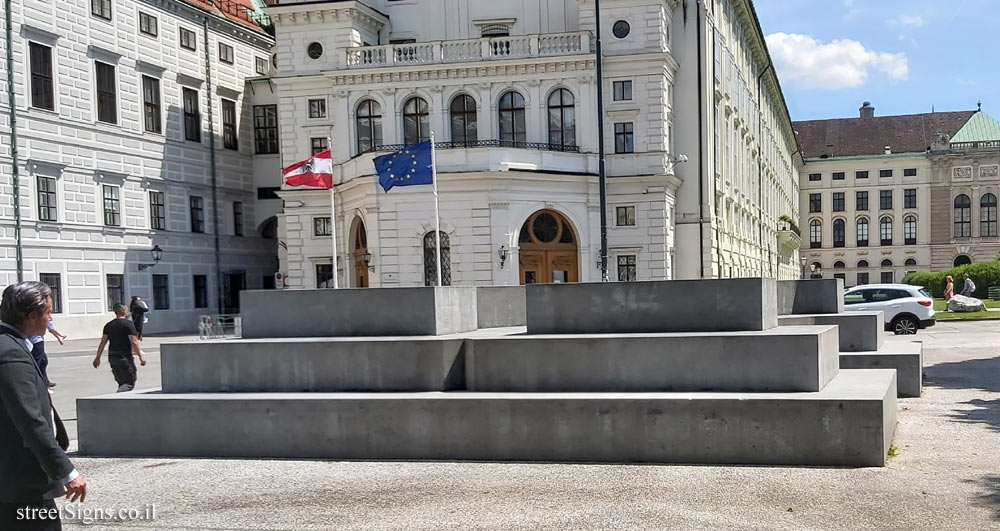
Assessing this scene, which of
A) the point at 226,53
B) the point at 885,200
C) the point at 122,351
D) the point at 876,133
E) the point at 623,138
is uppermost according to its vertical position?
the point at 876,133

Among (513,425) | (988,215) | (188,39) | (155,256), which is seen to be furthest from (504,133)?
(988,215)

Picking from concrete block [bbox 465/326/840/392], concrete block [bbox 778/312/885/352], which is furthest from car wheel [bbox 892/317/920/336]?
concrete block [bbox 465/326/840/392]

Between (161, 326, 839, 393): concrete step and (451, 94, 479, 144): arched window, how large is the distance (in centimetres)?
3093

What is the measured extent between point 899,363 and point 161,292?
126ft

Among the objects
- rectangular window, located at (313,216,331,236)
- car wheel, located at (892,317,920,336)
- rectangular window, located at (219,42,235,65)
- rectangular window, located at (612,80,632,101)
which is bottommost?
car wheel, located at (892,317,920,336)

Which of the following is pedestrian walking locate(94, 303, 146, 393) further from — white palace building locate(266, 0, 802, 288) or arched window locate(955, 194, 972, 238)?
arched window locate(955, 194, 972, 238)

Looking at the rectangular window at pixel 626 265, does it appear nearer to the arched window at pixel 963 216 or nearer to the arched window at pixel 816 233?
the arched window at pixel 816 233

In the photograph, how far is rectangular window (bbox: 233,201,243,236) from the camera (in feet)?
164

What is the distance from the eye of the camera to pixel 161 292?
44594 mm

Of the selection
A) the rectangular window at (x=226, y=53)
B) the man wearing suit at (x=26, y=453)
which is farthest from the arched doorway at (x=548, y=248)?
the man wearing suit at (x=26, y=453)

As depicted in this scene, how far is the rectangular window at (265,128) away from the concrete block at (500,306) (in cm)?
3966

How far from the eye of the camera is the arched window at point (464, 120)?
41562 mm

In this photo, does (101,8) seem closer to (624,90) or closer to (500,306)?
(624,90)

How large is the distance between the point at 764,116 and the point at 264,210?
4082 centimetres
